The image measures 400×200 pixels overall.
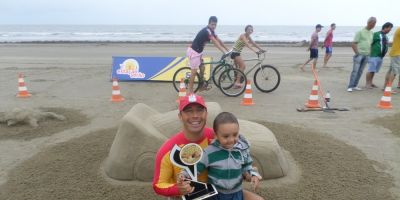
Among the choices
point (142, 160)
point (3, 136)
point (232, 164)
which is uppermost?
point (232, 164)

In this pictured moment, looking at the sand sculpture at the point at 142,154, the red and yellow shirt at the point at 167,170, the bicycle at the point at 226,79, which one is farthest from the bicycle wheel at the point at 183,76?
the red and yellow shirt at the point at 167,170

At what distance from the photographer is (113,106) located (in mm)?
8219

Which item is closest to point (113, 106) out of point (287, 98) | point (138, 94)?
point (138, 94)

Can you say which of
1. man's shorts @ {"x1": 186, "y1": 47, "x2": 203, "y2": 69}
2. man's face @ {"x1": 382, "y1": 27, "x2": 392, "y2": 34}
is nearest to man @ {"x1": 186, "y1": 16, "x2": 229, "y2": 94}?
man's shorts @ {"x1": 186, "y1": 47, "x2": 203, "y2": 69}

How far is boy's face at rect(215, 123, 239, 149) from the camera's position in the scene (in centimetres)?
241

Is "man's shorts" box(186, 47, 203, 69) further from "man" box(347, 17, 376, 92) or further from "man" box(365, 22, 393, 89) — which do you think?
"man" box(365, 22, 393, 89)

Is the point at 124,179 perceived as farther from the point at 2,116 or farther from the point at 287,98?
the point at 287,98

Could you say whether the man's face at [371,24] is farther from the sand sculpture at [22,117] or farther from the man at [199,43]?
the sand sculpture at [22,117]

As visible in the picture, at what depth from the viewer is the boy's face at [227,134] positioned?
2414 millimetres

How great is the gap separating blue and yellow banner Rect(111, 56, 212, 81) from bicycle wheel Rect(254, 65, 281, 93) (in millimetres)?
2904

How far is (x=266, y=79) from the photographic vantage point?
9602mm

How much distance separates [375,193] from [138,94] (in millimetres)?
6857

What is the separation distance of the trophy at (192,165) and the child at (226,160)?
0.38 ft

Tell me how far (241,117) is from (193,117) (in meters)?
4.77
